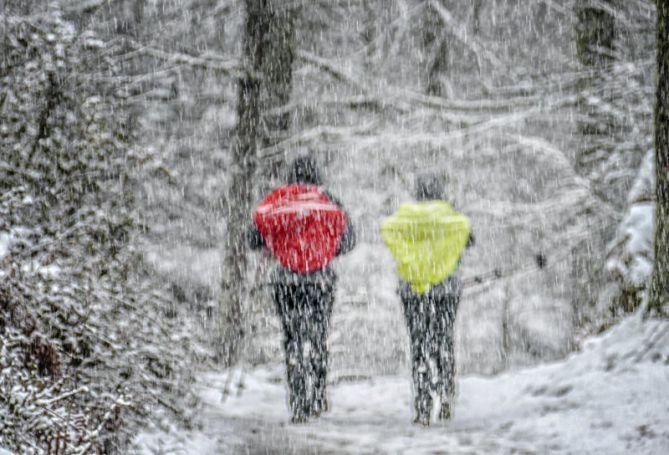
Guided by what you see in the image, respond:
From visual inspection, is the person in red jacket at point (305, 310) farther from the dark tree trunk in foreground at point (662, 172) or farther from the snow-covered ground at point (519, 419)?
the dark tree trunk in foreground at point (662, 172)

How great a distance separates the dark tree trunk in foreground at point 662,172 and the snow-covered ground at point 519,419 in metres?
0.25

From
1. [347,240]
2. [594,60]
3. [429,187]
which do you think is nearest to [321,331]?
[347,240]

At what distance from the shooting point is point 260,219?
23.1 ft

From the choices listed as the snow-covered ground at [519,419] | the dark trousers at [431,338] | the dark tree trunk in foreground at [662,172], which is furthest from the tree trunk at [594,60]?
the dark trousers at [431,338]

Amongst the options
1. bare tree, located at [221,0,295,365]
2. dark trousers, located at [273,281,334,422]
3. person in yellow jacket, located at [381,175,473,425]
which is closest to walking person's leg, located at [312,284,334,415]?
dark trousers, located at [273,281,334,422]

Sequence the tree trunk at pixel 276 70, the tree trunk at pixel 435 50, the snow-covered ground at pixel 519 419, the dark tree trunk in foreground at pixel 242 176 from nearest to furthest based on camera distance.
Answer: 1. the snow-covered ground at pixel 519 419
2. the dark tree trunk in foreground at pixel 242 176
3. the tree trunk at pixel 276 70
4. the tree trunk at pixel 435 50

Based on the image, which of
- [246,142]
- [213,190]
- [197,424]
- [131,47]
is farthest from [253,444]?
[213,190]

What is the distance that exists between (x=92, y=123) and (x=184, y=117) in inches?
370

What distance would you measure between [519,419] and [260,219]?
2488 mm

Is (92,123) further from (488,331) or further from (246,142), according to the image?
(488,331)

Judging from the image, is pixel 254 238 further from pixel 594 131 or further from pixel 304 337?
pixel 594 131

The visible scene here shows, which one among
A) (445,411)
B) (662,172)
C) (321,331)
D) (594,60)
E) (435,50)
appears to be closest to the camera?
(321,331)

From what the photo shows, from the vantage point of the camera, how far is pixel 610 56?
12.6 metres

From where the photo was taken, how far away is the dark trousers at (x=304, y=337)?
6922 mm
